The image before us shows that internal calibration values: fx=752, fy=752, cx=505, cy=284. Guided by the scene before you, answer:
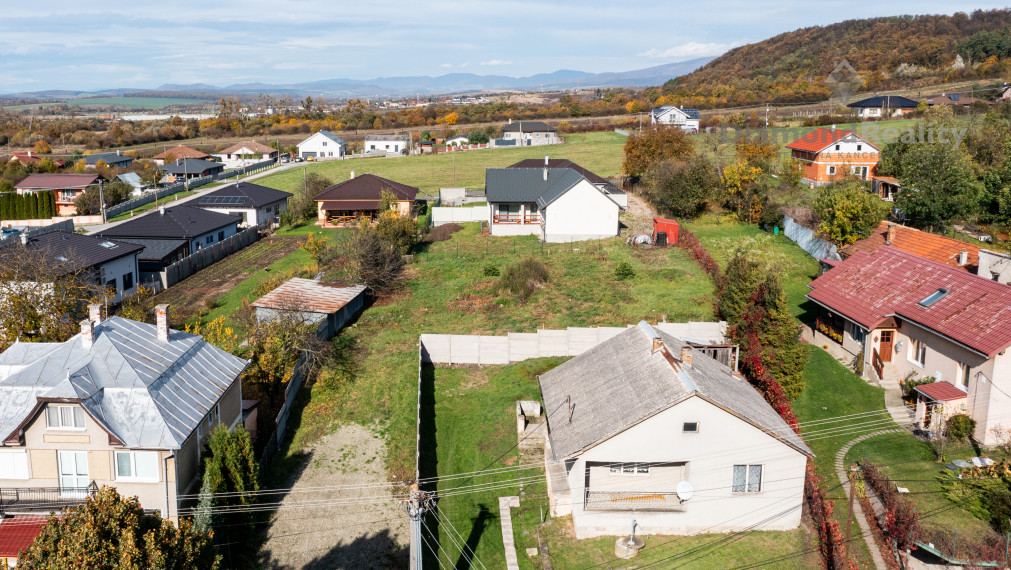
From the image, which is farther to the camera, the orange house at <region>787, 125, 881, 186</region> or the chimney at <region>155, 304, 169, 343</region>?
the orange house at <region>787, 125, 881, 186</region>

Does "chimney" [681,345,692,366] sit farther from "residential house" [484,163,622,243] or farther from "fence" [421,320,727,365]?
"residential house" [484,163,622,243]

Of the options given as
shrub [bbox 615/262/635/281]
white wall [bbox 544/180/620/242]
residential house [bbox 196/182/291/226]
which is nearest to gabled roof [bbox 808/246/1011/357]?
shrub [bbox 615/262/635/281]

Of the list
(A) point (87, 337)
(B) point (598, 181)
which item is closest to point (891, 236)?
(B) point (598, 181)

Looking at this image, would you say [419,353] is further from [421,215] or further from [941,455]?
[421,215]

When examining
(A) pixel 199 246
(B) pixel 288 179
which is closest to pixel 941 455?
(A) pixel 199 246

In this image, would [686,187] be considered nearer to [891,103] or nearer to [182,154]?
[891,103]

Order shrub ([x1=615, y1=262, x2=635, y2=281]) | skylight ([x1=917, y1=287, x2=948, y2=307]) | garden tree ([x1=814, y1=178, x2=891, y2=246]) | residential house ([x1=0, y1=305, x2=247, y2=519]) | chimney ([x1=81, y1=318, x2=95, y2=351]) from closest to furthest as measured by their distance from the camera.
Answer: residential house ([x1=0, y1=305, x2=247, y2=519]), chimney ([x1=81, y1=318, x2=95, y2=351]), skylight ([x1=917, y1=287, x2=948, y2=307]), garden tree ([x1=814, y1=178, x2=891, y2=246]), shrub ([x1=615, y1=262, x2=635, y2=281])
